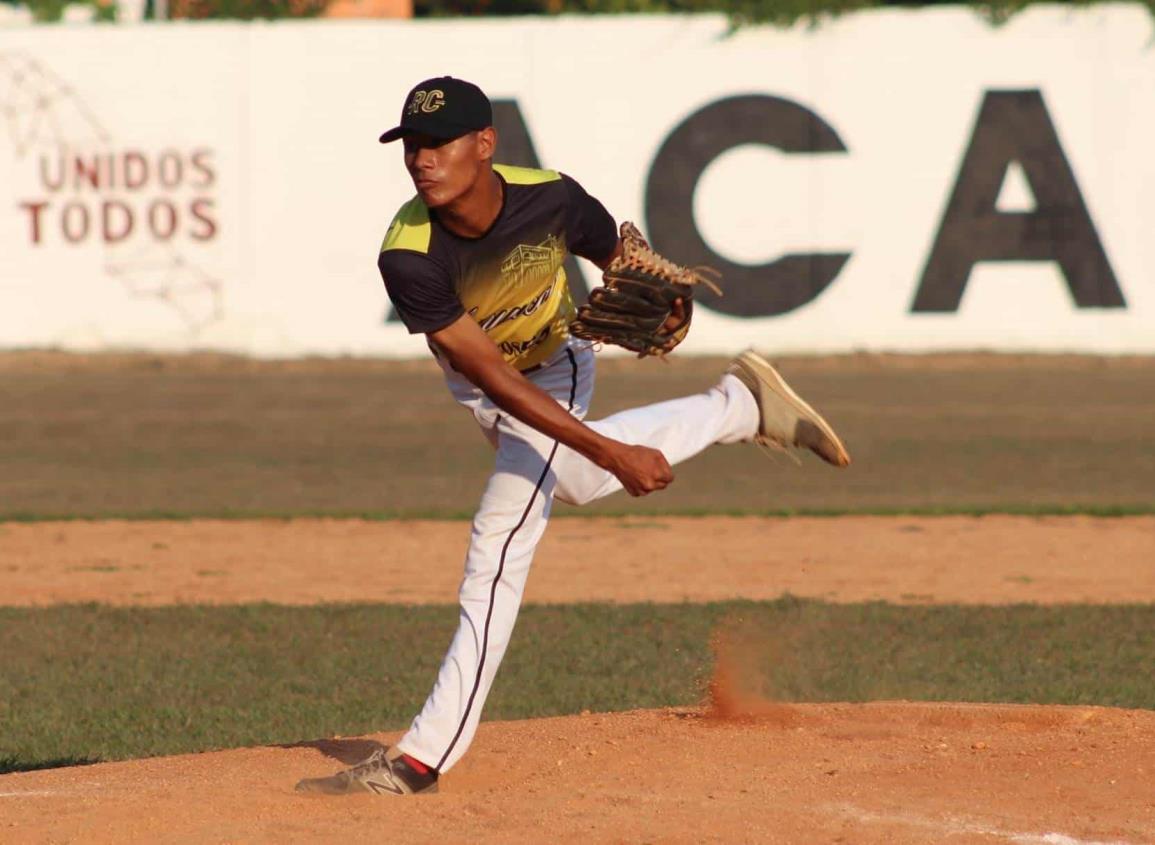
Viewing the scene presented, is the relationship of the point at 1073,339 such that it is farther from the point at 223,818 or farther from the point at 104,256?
the point at 223,818

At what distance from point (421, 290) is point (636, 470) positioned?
2.60 feet

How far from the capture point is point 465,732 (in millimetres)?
5762

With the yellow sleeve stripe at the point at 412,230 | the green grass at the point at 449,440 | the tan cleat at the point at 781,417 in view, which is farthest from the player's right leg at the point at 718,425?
the green grass at the point at 449,440

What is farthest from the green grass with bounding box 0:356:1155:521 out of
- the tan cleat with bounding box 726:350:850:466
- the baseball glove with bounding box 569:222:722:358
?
the baseball glove with bounding box 569:222:722:358

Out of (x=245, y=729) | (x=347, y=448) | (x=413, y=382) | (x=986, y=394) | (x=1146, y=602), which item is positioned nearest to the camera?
(x=245, y=729)

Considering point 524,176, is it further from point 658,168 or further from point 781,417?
point 658,168

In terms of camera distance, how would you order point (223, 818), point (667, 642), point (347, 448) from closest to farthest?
point (223, 818)
point (667, 642)
point (347, 448)

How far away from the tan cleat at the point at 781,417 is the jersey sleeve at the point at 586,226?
720 mm

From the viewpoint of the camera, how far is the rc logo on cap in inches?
218

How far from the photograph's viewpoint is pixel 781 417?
6715mm

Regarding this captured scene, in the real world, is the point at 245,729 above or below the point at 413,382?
above

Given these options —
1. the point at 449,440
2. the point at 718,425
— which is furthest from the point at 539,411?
the point at 449,440

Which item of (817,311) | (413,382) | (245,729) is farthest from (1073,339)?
(245,729)

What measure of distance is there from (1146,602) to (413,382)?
1008 centimetres
